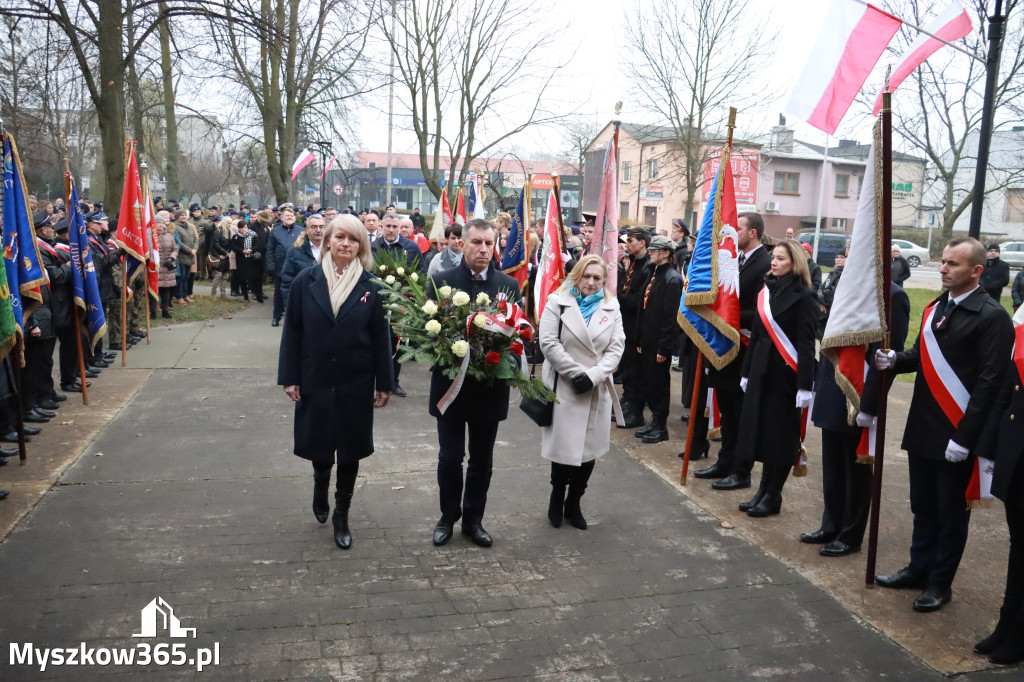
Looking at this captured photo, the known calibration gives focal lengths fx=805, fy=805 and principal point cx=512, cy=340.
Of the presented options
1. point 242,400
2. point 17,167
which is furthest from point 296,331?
point 242,400

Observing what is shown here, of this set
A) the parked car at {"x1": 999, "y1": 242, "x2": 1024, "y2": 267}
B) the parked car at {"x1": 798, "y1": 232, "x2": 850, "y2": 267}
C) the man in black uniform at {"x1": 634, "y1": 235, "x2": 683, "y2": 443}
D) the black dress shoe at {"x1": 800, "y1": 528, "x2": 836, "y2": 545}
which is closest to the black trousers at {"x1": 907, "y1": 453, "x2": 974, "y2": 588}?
the black dress shoe at {"x1": 800, "y1": 528, "x2": 836, "y2": 545}

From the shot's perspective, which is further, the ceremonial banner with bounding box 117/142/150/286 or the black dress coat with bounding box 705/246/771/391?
the ceremonial banner with bounding box 117/142/150/286

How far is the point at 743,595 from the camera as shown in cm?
464

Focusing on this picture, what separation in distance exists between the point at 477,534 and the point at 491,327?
1410 millimetres

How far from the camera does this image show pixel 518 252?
409 inches

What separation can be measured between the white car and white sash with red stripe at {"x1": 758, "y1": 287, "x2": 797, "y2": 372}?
4041 centimetres

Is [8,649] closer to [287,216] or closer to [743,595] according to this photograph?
[743,595]

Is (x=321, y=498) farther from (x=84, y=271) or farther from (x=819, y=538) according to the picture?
(x=84, y=271)

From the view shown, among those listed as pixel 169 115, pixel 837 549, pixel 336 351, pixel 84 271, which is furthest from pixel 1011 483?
pixel 169 115

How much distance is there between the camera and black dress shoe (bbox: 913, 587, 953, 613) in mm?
4477

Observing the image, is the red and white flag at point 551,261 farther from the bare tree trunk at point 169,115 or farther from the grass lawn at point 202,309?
the bare tree trunk at point 169,115

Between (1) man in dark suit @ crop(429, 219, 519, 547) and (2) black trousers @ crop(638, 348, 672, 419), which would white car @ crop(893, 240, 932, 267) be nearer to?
(2) black trousers @ crop(638, 348, 672, 419)

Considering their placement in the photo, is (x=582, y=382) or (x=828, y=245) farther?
(x=828, y=245)

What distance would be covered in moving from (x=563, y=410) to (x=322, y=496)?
1716 millimetres
